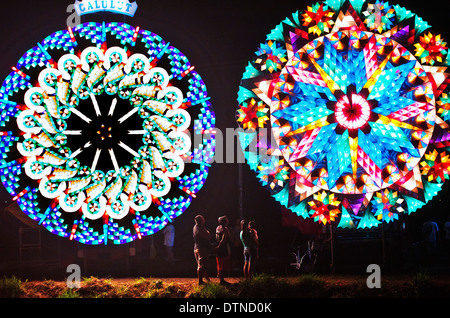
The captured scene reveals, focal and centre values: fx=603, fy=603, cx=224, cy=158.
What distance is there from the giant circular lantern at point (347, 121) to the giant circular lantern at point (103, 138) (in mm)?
1566

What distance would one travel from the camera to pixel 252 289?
1283cm

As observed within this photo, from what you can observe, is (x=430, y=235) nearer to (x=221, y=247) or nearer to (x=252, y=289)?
(x=252, y=289)

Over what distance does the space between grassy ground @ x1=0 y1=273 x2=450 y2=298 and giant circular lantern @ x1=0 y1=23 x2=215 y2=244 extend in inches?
65.5

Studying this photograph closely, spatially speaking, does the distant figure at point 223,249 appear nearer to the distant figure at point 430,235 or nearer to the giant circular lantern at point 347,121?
the giant circular lantern at point 347,121

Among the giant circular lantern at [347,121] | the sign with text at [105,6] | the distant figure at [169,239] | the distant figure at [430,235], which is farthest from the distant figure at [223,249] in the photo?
the distant figure at [430,235]

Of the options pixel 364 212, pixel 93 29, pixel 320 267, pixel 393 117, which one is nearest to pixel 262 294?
pixel 320 267

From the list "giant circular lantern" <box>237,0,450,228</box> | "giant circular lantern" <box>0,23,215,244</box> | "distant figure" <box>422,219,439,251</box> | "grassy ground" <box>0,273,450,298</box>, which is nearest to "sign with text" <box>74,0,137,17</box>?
"giant circular lantern" <box>0,23,215,244</box>

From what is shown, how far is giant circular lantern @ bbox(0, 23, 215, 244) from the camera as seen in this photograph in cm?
1472

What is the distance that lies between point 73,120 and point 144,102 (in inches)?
73.7

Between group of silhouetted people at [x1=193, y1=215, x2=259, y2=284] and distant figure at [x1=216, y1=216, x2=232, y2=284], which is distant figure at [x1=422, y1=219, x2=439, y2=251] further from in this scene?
distant figure at [x1=216, y1=216, x2=232, y2=284]

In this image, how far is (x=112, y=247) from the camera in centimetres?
1520

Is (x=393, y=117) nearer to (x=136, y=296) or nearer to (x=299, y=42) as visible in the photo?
(x=299, y=42)

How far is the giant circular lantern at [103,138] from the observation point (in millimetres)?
14717

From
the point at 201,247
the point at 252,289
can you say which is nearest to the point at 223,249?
the point at 201,247
